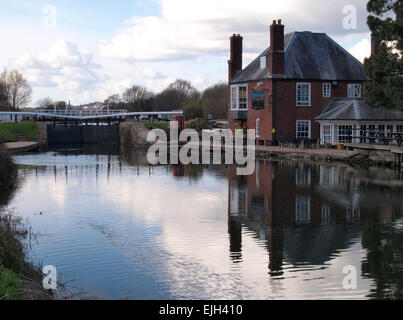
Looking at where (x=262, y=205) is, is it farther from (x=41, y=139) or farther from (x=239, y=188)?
(x=41, y=139)

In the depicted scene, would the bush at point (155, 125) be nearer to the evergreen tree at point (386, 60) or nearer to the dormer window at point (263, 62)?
the dormer window at point (263, 62)

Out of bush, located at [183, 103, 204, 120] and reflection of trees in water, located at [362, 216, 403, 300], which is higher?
bush, located at [183, 103, 204, 120]

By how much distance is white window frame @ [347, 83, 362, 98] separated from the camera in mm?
44938

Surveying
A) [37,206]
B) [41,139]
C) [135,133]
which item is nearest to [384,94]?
[37,206]

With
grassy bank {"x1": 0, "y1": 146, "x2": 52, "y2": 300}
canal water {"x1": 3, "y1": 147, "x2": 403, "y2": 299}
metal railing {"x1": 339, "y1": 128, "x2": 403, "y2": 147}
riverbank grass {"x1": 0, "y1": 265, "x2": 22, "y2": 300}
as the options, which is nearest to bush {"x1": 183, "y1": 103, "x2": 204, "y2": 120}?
metal railing {"x1": 339, "y1": 128, "x2": 403, "y2": 147}

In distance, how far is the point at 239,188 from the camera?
24.4 metres

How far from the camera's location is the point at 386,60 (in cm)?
3116

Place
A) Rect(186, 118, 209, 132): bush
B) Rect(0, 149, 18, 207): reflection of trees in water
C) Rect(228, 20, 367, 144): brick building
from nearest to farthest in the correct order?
1. Rect(0, 149, 18, 207): reflection of trees in water
2. Rect(228, 20, 367, 144): brick building
3. Rect(186, 118, 209, 132): bush

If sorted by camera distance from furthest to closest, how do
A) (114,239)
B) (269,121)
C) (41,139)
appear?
(41,139) < (269,121) < (114,239)

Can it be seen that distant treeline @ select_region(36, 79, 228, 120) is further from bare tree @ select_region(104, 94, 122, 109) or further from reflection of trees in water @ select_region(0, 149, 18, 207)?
reflection of trees in water @ select_region(0, 149, 18, 207)

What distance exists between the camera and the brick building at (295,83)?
141 feet

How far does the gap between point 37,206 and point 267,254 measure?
9556 mm

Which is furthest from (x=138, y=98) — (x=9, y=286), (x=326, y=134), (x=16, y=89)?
(x=9, y=286)

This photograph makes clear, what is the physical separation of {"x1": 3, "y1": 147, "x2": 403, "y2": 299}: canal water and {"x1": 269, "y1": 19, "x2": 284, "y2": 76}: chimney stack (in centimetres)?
1676
